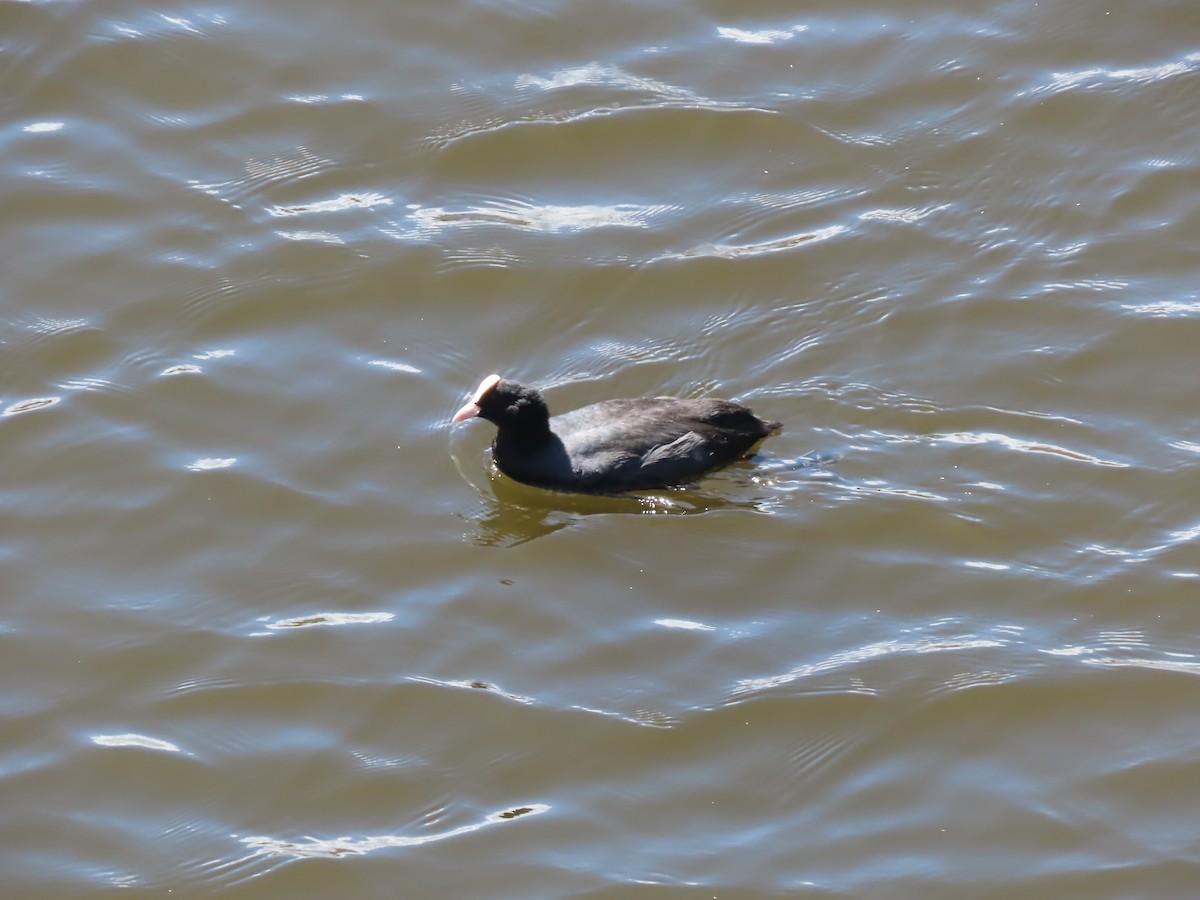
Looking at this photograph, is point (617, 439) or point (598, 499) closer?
point (617, 439)

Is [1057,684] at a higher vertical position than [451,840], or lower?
higher

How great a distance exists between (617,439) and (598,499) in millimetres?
334

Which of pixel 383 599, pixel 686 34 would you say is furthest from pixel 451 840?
pixel 686 34

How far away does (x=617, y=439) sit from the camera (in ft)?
24.7

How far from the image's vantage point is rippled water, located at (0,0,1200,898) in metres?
5.76

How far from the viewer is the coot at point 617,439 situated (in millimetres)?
7465

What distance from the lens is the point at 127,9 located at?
32.3ft

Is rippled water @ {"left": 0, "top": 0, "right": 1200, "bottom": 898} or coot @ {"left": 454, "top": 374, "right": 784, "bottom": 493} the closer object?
rippled water @ {"left": 0, "top": 0, "right": 1200, "bottom": 898}

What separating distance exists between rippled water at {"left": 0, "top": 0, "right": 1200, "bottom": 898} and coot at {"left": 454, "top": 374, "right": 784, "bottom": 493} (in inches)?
5.6

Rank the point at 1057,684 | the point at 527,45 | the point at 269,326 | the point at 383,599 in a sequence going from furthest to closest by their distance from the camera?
the point at 527,45, the point at 269,326, the point at 383,599, the point at 1057,684

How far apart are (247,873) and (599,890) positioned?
1264 mm

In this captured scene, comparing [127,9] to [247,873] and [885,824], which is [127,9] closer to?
[247,873]

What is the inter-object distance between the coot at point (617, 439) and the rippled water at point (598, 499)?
143mm

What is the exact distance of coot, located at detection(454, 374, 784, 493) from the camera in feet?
24.5
